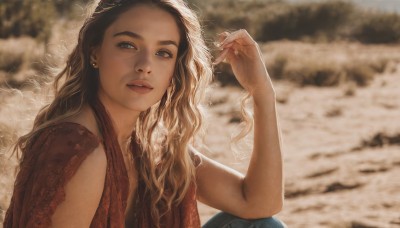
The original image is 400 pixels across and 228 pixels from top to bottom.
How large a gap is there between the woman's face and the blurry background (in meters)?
0.35

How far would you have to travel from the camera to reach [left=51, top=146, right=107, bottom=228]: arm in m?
2.29

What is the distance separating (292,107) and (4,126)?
5911mm

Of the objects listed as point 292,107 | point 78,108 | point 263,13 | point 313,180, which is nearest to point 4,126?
point 78,108

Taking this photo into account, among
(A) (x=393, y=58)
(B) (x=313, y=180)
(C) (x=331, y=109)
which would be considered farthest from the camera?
(A) (x=393, y=58)

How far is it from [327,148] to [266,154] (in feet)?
13.8

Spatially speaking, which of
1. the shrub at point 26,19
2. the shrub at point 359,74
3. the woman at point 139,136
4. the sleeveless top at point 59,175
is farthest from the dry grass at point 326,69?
the sleeveless top at point 59,175

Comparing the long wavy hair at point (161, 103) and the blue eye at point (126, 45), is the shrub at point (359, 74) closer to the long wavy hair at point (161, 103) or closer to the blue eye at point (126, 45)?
the long wavy hair at point (161, 103)

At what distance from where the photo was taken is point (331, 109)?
372 inches

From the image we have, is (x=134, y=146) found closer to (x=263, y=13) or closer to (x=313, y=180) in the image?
(x=313, y=180)

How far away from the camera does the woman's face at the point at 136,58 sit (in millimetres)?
2623

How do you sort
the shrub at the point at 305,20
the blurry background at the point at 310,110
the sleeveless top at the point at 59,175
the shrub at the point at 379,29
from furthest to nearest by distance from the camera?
1. the shrub at the point at 305,20
2. the shrub at the point at 379,29
3. the blurry background at the point at 310,110
4. the sleeveless top at the point at 59,175

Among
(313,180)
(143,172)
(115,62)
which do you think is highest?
(115,62)

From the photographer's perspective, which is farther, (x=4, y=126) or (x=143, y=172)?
(x=4, y=126)

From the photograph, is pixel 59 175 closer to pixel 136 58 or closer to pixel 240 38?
pixel 136 58
